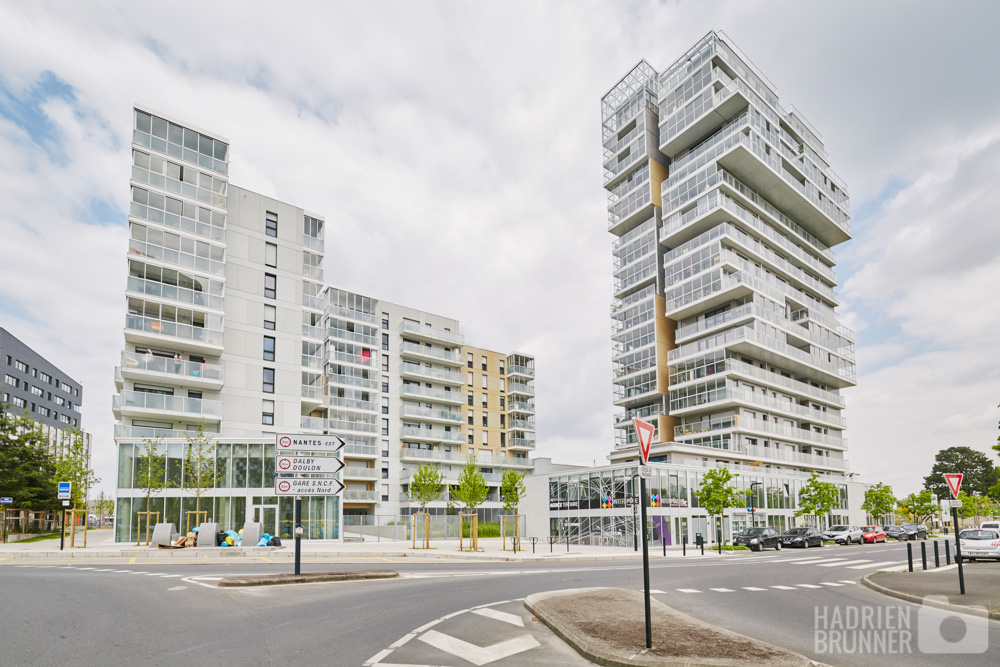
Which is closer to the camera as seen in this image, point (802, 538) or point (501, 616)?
point (501, 616)

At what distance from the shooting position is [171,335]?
4734 cm

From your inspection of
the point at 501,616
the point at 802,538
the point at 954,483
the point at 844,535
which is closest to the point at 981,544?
the point at 954,483

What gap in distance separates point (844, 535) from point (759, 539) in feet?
47.3

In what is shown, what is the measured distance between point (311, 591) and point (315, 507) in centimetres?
3217

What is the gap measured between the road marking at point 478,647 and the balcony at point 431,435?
237 ft

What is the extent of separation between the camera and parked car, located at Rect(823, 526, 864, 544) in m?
52.7

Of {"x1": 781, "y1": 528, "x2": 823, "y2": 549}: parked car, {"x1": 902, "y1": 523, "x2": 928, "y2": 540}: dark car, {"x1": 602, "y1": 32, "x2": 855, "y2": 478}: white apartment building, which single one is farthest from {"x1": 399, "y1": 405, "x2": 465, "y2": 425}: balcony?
{"x1": 902, "y1": 523, "x2": 928, "y2": 540}: dark car

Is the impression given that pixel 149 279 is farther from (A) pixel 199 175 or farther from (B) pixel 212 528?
(B) pixel 212 528

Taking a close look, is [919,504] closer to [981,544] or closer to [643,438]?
[981,544]

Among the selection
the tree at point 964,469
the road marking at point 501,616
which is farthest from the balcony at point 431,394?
the tree at point 964,469

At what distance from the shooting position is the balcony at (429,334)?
279 ft

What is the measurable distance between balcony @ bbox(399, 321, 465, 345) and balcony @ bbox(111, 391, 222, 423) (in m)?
37.8

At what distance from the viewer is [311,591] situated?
15.6 m

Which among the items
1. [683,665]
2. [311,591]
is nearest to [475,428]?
[311,591]
